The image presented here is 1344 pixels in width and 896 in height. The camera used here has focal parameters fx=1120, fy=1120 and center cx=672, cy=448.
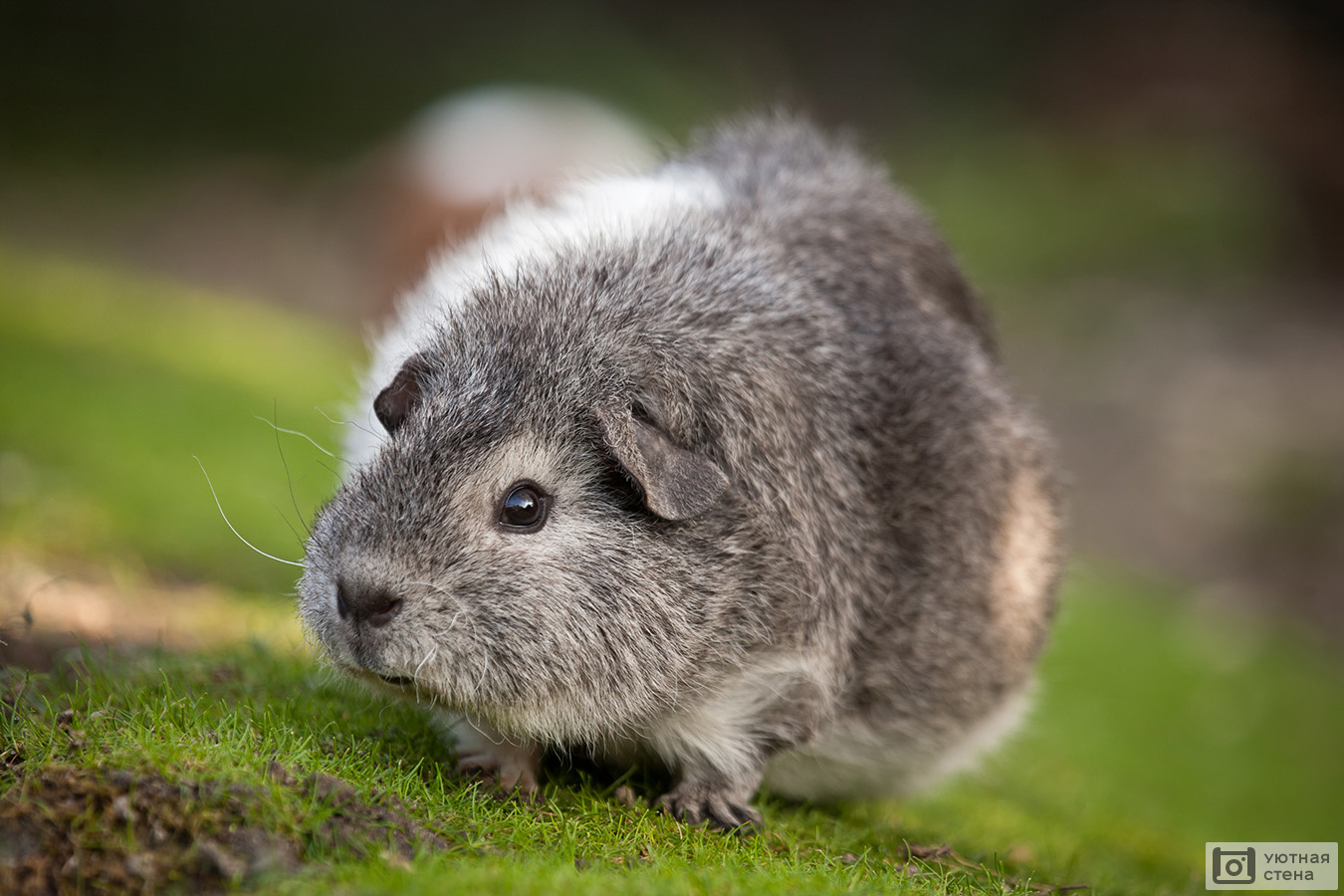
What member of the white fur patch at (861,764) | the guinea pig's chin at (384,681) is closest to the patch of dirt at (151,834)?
the guinea pig's chin at (384,681)

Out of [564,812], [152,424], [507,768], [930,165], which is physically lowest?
[564,812]

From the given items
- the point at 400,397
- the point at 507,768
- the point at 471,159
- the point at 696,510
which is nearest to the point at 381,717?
the point at 507,768

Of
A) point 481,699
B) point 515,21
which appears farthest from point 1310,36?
point 481,699

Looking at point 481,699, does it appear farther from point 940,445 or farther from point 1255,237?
point 1255,237

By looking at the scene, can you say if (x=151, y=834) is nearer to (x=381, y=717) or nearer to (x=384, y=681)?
(x=384, y=681)

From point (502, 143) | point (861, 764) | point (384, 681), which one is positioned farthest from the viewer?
point (502, 143)

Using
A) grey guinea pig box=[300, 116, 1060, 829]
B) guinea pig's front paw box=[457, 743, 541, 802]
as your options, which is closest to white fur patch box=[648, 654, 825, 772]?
grey guinea pig box=[300, 116, 1060, 829]

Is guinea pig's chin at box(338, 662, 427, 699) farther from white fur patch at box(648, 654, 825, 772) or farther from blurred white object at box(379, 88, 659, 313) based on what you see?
blurred white object at box(379, 88, 659, 313)
